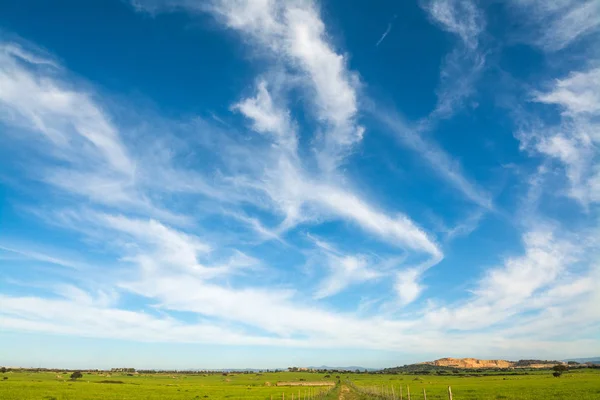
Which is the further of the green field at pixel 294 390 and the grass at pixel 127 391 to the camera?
the grass at pixel 127 391

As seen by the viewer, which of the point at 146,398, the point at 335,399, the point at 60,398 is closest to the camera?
the point at 335,399

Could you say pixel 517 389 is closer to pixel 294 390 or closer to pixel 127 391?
pixel 294 390

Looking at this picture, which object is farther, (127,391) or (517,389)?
(127,391)

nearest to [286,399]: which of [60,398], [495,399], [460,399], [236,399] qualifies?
[236,399]

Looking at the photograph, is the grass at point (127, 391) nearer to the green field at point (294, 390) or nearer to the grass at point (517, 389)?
the green field at point (294, 390)

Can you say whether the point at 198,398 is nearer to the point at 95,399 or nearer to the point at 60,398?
the point at 95,399

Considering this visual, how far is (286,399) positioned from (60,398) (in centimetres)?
3390

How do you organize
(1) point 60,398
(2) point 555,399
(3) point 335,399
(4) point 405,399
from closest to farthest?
(2) point 555,399
(4) point 405,399
(3) point 335,399
(1) point 60,398

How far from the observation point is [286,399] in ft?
199

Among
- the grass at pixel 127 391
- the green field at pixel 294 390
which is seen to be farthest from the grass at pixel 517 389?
the grass at pixel 127 391

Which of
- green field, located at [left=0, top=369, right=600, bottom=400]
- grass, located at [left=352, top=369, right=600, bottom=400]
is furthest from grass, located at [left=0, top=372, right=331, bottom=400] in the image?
grass, located at [left=352, top=369, right=600, bottom=400]

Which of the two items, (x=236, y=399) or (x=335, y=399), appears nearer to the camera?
(x=335, y=399)

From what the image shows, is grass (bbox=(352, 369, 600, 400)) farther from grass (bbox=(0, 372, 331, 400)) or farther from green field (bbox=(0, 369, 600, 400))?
grass (bbox=(0, 372, 331, 400))

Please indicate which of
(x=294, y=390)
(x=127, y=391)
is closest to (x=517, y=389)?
(x=294, y=390)
